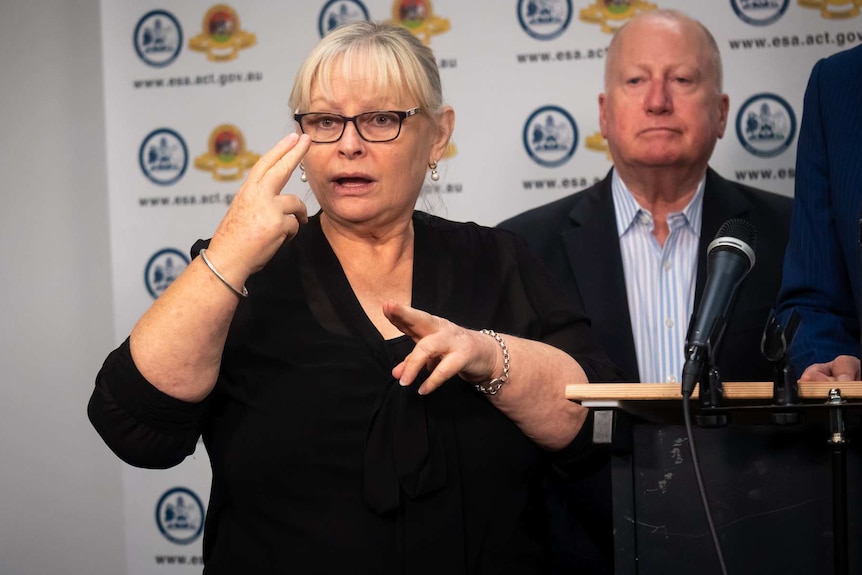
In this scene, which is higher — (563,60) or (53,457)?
(563,60)

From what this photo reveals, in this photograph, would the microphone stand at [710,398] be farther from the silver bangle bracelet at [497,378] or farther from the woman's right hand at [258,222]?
the woman's right hand at [258,222]

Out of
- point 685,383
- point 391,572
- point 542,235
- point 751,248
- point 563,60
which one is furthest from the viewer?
point 563,60

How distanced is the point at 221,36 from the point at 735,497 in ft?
8.87

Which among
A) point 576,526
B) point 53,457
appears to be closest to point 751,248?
point 576,526

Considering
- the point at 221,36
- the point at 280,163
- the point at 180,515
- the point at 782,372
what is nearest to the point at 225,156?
the point at 221,36

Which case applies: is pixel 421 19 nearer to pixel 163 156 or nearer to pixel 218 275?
pixel 163 156

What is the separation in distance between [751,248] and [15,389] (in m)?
3.15

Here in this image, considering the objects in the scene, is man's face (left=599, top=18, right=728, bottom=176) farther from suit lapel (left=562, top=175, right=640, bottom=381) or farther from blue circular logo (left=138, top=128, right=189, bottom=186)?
blue circular logo (left=138, top=128, right=189, bottom=186)

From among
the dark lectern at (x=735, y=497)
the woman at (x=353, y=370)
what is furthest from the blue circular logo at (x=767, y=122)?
the dark lectern at (x=735, y=497)

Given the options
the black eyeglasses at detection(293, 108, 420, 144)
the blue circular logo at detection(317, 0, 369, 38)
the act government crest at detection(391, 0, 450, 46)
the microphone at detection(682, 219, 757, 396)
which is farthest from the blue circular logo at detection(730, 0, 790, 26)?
the microphone at detection(682, 219, 757, 396)

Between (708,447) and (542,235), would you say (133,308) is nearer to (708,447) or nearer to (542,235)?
(542,235)

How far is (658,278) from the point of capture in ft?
10.7

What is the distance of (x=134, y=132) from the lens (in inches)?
150

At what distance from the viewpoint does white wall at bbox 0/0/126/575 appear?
12.9 ft
